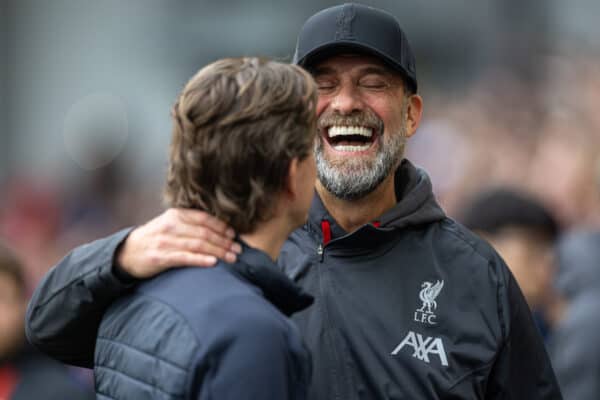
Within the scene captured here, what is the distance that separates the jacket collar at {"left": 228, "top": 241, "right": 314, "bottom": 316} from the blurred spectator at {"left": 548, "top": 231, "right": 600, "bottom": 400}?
8.24 ft

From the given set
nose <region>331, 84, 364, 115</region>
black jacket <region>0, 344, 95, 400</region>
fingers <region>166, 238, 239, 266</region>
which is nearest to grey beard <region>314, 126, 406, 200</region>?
nose <region>331, 84, 364, 115</region>

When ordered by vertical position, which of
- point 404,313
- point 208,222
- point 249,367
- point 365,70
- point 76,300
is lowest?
point 404,313

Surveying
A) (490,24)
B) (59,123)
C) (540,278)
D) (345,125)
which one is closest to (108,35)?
(59,123)

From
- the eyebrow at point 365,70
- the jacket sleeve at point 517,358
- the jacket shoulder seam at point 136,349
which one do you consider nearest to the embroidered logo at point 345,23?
the eyebrow at point 365,70

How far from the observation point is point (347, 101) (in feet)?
12.3

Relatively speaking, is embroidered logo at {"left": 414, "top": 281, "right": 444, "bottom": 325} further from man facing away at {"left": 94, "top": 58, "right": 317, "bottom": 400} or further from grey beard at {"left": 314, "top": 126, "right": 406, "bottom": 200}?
man facing away at {"left": 94, "top": 58, "right": 317, "bottom": 400}

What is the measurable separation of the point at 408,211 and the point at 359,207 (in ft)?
0.73

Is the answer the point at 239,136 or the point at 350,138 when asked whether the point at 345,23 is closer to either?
the point at 350,138

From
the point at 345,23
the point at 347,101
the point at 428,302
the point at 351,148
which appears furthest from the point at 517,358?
the point at 345,23

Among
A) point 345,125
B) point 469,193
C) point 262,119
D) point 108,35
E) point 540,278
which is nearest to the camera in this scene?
point 262,119

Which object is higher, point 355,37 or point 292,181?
point 355,37

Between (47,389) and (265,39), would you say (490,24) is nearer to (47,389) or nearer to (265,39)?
(265,39)

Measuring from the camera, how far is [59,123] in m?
21.3

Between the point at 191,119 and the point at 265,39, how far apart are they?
60.9 ft
